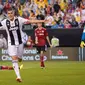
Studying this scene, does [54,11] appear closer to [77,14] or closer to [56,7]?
[56,7]

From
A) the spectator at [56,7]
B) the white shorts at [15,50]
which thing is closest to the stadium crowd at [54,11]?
the spectator at [56,7]

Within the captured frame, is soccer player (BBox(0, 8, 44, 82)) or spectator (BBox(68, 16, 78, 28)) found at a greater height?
soccer player (BBox(0, 8, 44, 82))

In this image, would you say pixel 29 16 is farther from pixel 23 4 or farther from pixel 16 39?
pixel 16 39

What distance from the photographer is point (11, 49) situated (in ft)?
45.6

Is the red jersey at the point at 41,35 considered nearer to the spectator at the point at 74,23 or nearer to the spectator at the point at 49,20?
the spectator at the point at 49,20

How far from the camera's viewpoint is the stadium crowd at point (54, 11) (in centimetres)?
2739

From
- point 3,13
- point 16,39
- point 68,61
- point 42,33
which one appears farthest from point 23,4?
point 16,39

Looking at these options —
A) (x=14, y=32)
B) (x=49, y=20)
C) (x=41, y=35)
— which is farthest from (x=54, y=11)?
(x=14, y=32)

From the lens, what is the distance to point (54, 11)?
94.4ft

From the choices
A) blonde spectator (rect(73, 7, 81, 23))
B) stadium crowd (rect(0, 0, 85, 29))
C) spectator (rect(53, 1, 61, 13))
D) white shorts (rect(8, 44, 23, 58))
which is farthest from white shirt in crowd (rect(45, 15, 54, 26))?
white shorts (rect(8, 44, 23, 58))

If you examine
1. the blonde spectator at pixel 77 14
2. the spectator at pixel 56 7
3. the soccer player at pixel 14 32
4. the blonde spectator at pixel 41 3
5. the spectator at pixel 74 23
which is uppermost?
the soccer player at pixel 14 32

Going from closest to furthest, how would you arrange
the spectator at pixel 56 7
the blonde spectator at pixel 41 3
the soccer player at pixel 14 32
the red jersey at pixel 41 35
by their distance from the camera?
1. the soccer player at pixel 14 32
2. the red jersey at pixel 41 35
3. the spectator at pixel 56 7
4. the blonde spectator at pixel 41 3

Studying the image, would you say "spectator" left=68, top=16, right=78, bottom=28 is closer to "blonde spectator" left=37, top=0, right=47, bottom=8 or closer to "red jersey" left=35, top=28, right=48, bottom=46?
"blonde spectator" left=37, top=0, right=47, bottom=8

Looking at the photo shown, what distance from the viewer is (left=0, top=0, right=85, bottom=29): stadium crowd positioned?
89.9 feet
